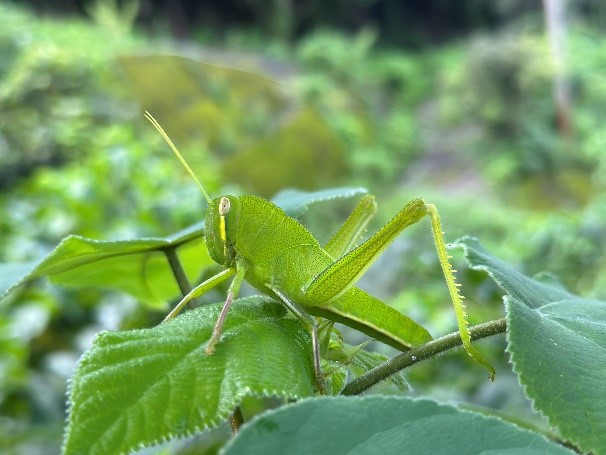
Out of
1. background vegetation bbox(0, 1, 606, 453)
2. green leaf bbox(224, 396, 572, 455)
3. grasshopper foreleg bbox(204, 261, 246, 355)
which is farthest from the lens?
background vegetation bbox(0, 1, 606, 453)

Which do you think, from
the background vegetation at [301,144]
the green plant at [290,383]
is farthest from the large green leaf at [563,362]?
the background vegetation at [301,144]

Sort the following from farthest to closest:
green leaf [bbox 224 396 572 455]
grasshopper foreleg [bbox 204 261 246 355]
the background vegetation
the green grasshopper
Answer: the background vegetation, the green grasshopper, grasshopper foreleg [bbox 204 261 246 355], green leaf [bbox 224 396 572 455]

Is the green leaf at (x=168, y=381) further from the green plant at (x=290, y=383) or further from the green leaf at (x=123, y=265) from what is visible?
the green leaf at (x=123, y=265)

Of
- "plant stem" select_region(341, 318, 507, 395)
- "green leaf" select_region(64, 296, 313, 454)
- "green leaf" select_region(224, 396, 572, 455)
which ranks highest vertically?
"green leaf" select_region(224, 396, 572, 455)

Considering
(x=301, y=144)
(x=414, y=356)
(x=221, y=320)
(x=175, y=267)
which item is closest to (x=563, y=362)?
(x=414, y=356)

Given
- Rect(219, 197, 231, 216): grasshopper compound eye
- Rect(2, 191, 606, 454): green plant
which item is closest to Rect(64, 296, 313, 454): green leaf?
Rect(2, 191, 606, 454): green plant

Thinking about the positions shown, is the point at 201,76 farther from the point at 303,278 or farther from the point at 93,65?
the point at 303,278

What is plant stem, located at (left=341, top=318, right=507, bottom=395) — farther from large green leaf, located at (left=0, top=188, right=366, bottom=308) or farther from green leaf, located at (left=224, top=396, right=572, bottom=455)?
large green leaf, located at (left=0, top=188, right=366, bottom=308)

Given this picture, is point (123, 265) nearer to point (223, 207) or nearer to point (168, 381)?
point (223, 207)
